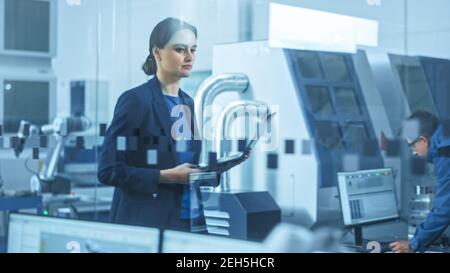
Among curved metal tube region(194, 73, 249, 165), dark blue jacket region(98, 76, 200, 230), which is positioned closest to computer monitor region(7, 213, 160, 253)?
dark blue jacket region(98, 76, 200, 230)

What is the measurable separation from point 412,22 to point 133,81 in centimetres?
113

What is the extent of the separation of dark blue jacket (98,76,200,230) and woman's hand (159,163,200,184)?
2 centimetres

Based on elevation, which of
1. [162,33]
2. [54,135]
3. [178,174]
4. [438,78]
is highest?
[162,33]

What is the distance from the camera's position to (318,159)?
96.2 inches

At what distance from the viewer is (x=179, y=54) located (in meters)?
2.51

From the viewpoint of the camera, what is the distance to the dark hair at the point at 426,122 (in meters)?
2.34

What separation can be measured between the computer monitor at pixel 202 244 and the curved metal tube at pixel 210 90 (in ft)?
3.38

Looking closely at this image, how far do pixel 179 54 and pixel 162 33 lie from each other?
0.35 ft

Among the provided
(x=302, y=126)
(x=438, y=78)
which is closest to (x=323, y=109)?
(x=302, y=126)

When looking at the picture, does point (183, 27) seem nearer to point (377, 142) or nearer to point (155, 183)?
point (155, 183)

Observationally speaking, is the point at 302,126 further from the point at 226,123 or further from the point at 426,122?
the point at 426,122

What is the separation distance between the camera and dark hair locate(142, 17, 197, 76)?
2506 mm

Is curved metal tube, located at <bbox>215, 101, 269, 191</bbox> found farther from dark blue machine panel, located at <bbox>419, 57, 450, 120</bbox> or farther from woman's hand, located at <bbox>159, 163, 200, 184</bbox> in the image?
dark blue machine panel, located at <bbox>419, 57, 450, 120</bbox>

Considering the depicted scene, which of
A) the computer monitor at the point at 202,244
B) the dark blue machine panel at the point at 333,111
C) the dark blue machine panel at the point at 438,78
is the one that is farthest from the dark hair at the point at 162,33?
the computer monitor at the point at 202,244
